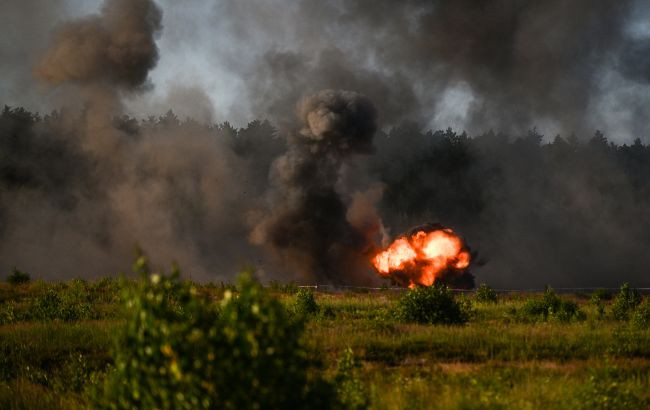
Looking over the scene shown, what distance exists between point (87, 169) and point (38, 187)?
5.81m

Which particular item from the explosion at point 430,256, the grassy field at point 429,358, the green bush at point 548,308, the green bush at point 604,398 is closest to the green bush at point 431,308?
Result: the grassy field at point 429,358

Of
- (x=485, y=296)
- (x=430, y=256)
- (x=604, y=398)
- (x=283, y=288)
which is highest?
(x=430, y=256)

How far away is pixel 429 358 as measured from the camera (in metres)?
15.0

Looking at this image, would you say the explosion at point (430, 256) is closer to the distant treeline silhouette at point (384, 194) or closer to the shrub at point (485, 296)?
the shrub at point (485, 296)

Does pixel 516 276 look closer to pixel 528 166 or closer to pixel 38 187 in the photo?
pixel 528 166

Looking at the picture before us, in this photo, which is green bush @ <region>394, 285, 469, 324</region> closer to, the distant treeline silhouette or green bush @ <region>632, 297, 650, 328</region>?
green bush @ <region>632, 297, 650, 328</region>

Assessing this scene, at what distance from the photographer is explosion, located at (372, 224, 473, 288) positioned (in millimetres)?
42000

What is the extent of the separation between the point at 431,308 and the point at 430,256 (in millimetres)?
20277

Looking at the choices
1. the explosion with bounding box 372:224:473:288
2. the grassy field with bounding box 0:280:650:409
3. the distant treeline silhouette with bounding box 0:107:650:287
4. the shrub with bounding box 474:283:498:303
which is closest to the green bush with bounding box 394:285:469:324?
the grassy field with bounding box 0:280:650:409

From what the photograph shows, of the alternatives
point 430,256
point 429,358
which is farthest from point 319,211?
point 429,358

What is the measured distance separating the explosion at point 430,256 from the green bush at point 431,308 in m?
18.7

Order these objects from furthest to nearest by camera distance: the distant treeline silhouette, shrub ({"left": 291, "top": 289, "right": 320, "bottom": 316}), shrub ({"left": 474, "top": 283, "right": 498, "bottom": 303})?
the distant treeline silhouette < shrub ({"left": 474, "top": 283, "right": 498, "bottom": 303}) < shrub ({"left": 291, "top": 289, "right": 320, "bottom": 316})

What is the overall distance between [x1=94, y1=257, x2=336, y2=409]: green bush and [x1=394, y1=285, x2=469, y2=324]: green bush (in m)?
16.8

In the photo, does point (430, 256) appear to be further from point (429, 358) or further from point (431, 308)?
point (429, 358)
